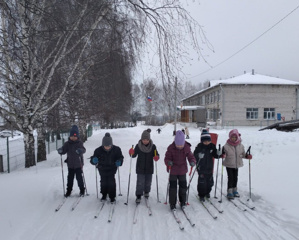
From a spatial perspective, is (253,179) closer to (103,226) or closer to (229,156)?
(229,156)

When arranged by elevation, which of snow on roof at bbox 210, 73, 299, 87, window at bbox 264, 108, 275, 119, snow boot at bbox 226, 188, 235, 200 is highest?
snow on roof at bbox 210, 73, 299, 87

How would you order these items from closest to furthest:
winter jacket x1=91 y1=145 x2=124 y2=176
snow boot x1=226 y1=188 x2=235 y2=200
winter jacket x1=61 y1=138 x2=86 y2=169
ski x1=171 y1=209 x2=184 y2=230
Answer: ski x1=171 y1=209 x2=184 y2=230, winter jacket x1=91 y1=145 x2=124 y2=176, snow boot x1=226 y1=188 x2=235 y2=200, winter jacket x1=61 y1=138 x2=86 y2=169

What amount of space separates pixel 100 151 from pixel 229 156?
2.93 meters

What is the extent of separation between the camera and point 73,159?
547 centimetres

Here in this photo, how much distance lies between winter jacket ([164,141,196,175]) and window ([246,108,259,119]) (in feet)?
98.0

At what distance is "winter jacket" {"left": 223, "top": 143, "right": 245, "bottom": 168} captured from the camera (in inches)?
211

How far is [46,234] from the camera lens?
3783 mm

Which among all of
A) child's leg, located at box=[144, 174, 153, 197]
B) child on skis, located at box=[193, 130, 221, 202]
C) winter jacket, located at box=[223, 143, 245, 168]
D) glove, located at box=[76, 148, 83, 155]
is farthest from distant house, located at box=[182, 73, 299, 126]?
glove, located at box=[76, 148, 83, 155]

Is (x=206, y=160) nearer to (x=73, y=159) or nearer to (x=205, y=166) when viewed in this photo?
(x=205, y=166)

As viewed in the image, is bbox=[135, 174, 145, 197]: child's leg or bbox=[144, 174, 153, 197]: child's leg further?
bbox=[144, 174, 153, 197]: child's leg

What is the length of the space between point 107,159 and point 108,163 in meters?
0.09

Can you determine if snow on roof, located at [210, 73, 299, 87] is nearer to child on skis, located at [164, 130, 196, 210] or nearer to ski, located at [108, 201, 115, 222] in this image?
child on skis, located at [164, 130, 196, 210]

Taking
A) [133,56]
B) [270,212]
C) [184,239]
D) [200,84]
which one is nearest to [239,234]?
[184,239]

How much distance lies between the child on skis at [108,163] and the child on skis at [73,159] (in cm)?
61
